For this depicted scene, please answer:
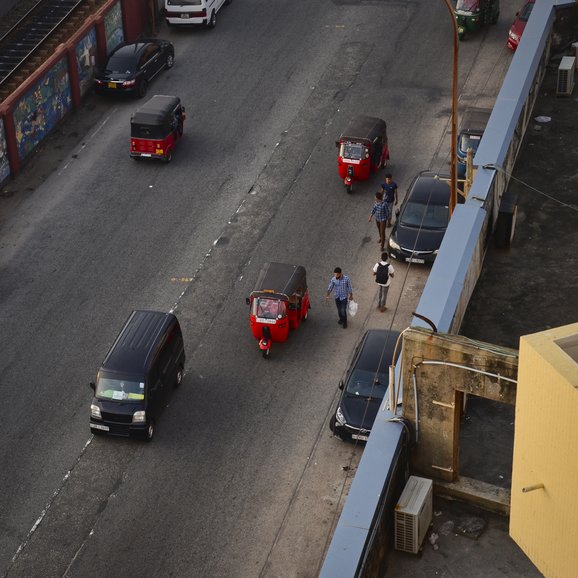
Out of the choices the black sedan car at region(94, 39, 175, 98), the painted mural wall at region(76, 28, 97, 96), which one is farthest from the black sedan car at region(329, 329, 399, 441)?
the painted mural wall at region(76, 28, 97, 96)

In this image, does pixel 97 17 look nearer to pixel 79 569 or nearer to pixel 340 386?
pixel 340 386

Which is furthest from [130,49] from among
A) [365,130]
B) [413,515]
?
[413,515]

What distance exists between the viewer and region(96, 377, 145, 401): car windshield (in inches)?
1280

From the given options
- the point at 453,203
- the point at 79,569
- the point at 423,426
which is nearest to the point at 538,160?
the point at 453,203

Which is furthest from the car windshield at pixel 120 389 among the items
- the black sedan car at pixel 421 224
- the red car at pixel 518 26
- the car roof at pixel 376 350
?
the red car at pixel 518 26

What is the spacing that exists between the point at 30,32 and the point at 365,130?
55.3ft

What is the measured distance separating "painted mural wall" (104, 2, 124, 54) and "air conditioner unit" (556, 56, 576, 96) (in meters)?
23.3

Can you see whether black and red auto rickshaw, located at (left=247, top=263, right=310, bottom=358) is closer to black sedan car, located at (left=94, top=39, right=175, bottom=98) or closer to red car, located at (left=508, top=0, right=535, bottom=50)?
black sedan car, located at (left=94, top=39, right=175, bottom=98)

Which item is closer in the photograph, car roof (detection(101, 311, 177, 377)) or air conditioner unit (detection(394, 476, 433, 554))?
air conditioner unit (detection(394, 476, 433, 554))

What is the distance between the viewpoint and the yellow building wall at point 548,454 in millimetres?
16328

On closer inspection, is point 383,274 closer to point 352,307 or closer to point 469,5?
point 352,307

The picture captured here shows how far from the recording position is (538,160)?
3095 centimetres

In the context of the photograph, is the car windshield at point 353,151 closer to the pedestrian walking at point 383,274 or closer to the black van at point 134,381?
the pedestrian walking at point 383,274

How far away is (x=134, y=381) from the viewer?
32.6 meters
